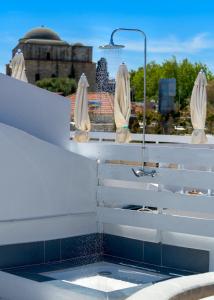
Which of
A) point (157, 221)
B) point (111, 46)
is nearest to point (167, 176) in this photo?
point (157, 221)

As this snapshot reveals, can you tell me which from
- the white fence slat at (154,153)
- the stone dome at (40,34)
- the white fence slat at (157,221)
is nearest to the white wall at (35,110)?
the white fence slat at (154,153)

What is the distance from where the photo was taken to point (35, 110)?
426 inches

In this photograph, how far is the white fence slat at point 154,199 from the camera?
383 inches

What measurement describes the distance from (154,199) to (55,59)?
6778 cm

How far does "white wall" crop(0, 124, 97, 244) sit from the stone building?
63.1m

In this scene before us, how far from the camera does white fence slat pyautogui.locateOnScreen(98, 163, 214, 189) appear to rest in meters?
9.78

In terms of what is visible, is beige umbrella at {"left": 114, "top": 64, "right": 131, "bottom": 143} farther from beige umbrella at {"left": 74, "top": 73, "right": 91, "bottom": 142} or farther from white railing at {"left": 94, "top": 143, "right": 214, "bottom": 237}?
white railing at {"left": 94, "top": 143, "right": 214, "bottom": 237}

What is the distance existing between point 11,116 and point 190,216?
10.9 feet

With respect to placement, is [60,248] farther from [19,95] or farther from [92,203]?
[19,95]

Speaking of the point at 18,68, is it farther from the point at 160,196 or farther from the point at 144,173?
the point at 160,196

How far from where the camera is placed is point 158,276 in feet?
30.7

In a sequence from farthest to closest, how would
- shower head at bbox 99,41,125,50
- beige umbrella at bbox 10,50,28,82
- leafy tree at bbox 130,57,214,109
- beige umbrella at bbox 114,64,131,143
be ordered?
leafy tree at bbox 130,57,214,109 → beige umbrella at bbox 10,50,28,82 → beige umbrella at bbox 114,64,131,143 → shower head at bbox 99,41,125,50

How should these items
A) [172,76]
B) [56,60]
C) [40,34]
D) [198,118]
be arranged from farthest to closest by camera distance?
[40,34] → [56,60] → [172,76] → [198,118]

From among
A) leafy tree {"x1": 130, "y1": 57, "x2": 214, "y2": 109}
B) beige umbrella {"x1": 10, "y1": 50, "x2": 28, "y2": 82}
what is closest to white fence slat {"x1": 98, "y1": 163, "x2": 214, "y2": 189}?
beige umbrella {"x1": 10, "y1": 50, "x2": 28, "y2": 82}
